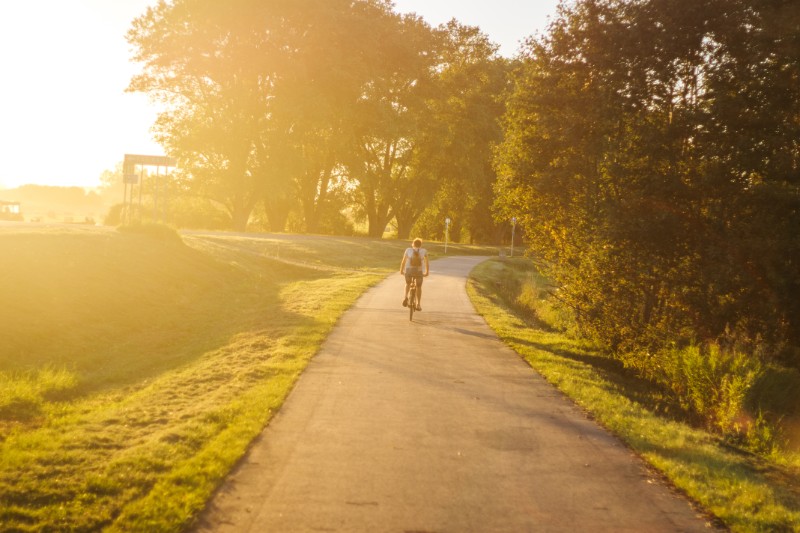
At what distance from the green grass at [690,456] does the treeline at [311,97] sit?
26653 mm

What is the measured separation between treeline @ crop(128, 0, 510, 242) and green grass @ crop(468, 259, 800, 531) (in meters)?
26.7

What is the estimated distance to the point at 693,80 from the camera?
13836 millimetres

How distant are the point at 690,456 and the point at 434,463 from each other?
103 inches

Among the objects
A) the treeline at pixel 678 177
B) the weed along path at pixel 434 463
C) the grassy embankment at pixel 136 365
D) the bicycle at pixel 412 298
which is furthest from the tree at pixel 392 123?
the weed along path at pixel 434 463

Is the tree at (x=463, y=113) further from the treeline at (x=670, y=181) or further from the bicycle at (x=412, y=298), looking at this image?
the bicycle at (x=412, y=298)

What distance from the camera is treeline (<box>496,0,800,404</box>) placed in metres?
12.0

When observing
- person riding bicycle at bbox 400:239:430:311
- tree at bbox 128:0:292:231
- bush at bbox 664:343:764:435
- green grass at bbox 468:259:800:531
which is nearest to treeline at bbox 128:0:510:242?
tree at bbox 128:0:292:231

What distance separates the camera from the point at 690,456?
22.1 ft

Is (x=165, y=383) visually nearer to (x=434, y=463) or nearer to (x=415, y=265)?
(x=434, y=463)

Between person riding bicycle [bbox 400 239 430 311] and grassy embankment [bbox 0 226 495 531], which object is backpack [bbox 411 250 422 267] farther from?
grassy embankment [bbox 0 226 495 531]

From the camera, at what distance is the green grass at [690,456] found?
5.34 m

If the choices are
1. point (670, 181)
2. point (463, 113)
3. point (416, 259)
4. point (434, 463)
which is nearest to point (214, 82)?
point (463, 113)

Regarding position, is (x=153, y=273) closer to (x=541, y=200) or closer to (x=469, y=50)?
(x=541, y=200)

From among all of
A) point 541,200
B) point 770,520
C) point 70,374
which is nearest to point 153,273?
point 70,374
